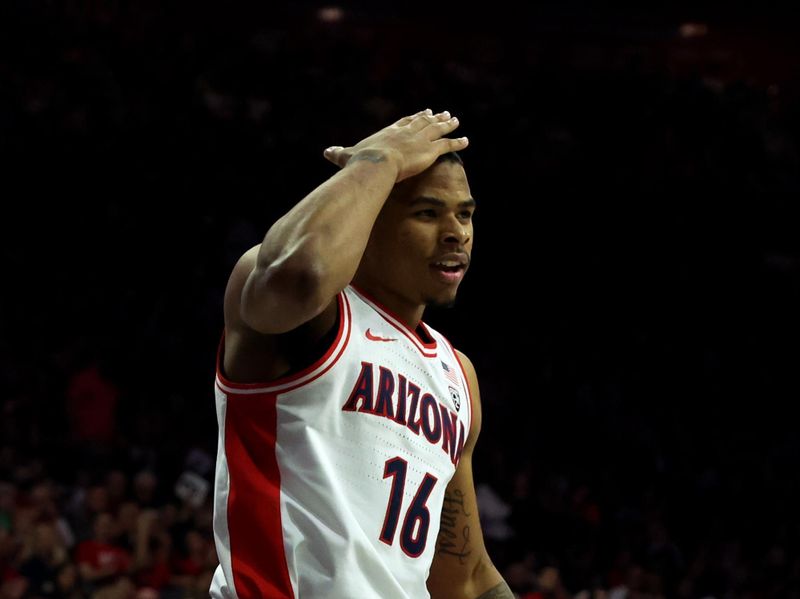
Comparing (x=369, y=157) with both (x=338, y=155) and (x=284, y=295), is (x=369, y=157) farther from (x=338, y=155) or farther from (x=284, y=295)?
(x=284, y=295)

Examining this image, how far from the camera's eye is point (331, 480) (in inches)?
86.6

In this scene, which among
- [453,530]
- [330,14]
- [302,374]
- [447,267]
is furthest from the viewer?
[330,14]

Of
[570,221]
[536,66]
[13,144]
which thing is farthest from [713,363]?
[13,144]

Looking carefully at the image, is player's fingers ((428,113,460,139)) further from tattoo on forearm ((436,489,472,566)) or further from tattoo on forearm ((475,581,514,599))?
tattoo on forearm ((475,581,514,599))

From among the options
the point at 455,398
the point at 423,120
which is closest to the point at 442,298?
the point at 455,398

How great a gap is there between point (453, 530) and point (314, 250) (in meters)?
1.08

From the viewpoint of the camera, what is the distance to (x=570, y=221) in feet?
33.8

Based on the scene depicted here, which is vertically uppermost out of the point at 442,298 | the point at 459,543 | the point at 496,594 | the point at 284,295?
the point at 284,295

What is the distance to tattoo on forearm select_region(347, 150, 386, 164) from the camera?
7.24 feet

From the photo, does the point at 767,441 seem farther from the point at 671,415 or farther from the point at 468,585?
the point at 468,585

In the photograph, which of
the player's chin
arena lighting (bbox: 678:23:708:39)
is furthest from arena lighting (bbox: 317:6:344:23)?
the player's chin

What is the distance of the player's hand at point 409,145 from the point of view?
2268mm

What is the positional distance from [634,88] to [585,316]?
2517 millimetres

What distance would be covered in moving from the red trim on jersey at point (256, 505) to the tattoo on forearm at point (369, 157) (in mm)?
497
